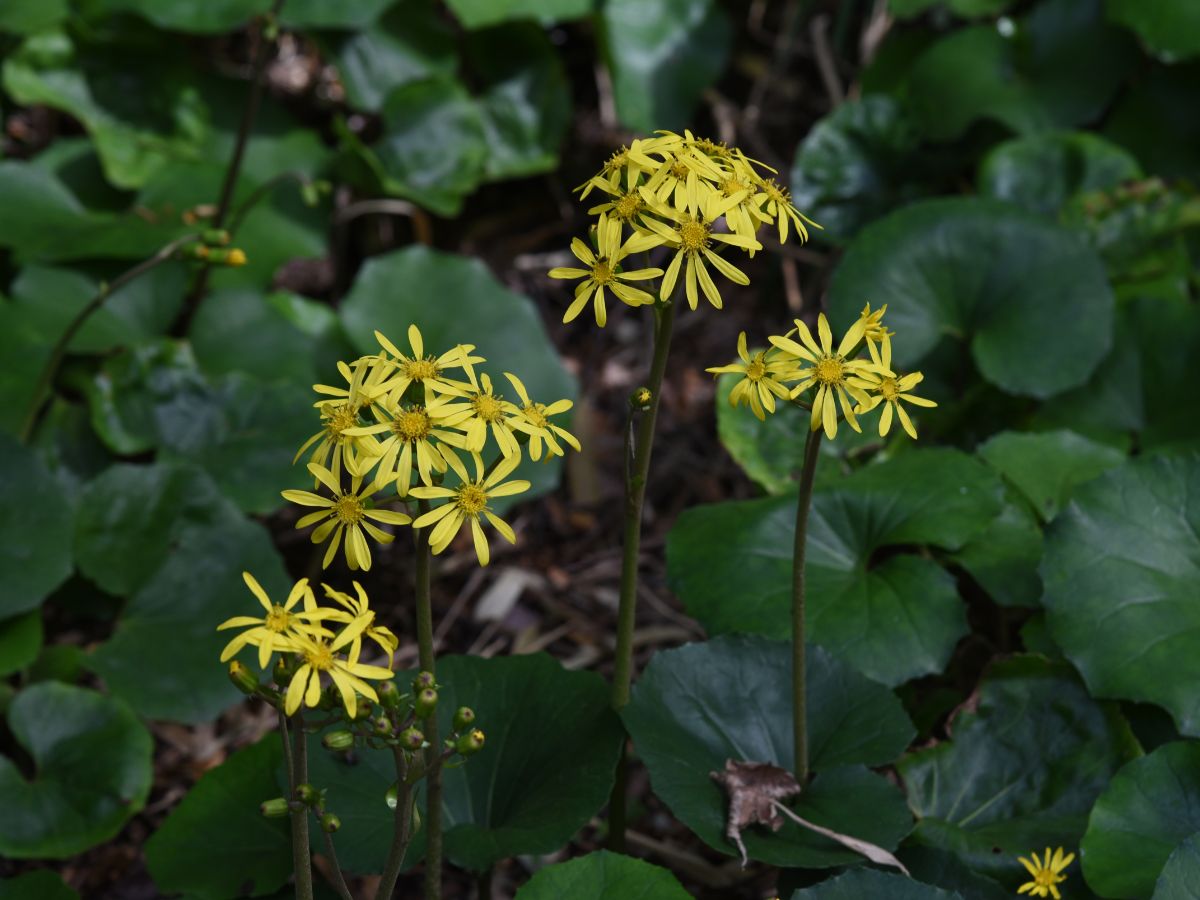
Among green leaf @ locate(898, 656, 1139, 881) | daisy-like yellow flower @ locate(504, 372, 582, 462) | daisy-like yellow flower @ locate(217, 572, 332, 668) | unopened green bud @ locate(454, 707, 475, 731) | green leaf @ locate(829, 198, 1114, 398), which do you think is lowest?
green leaf @ locate(898, 656, 1139, 881)

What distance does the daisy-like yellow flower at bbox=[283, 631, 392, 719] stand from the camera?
1561 millimetres

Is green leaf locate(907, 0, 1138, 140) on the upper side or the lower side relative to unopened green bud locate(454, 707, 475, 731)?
upper

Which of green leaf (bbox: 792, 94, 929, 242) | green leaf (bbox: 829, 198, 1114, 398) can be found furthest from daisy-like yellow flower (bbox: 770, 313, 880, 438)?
green leaf (bbox: 792, 94, 929, 242)

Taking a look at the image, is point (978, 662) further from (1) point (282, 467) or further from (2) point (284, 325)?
(2) point (284, 325)

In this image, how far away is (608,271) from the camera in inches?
74.5

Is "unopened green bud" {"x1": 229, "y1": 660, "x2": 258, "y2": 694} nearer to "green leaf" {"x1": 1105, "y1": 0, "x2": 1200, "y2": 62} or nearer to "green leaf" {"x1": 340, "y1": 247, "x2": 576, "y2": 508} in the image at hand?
"green leaf" {"x1": 340, "y1": 247, "x2": 576, "y2": 508}

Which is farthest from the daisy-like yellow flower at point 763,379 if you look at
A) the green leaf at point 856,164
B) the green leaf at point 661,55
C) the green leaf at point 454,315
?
the green leaf at point 661,55

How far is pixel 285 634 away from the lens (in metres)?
1.66

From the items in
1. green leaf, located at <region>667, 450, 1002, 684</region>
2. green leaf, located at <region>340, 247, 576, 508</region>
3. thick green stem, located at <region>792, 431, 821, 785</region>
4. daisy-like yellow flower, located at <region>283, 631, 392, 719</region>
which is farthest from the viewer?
green leaf, located at <region>340, 247, 576, 508</region>

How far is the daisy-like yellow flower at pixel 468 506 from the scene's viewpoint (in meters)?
1.71

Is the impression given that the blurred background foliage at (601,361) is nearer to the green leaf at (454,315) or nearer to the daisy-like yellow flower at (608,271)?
the green leaf at (454,315)

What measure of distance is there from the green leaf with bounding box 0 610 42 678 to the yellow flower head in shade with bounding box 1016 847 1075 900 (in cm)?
228

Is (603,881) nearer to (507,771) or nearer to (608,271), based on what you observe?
(507,771)

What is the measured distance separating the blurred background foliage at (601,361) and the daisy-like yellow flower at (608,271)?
824mm
